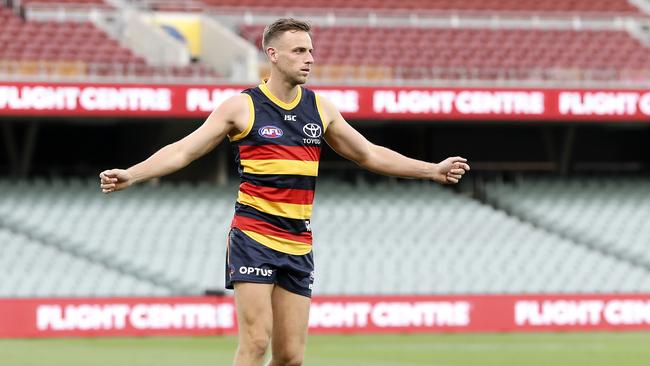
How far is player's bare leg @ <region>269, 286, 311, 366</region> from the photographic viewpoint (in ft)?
23.8

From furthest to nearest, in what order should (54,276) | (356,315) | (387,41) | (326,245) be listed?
(387,41), (326,245), (54,276), (356,315)

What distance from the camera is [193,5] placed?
2781 cm

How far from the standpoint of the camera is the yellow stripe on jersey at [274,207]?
7.23 metres

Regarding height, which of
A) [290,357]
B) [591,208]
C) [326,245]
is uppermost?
[591,208]

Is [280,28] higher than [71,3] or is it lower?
lower

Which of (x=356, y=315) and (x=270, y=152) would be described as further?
(x=356, y=315)

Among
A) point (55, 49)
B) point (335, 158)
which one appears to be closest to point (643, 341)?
point (335, 158)

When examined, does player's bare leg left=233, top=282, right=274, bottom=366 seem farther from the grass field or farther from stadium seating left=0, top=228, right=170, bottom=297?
stadium seating left=0, top=228, right=170, bottom=297

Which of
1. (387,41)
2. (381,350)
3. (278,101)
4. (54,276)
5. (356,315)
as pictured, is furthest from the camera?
(387,41)

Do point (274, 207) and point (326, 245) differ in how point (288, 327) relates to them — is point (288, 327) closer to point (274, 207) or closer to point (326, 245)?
point (274, 207)

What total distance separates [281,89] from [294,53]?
22 cm

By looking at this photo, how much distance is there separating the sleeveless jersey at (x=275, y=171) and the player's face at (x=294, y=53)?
0.20 m

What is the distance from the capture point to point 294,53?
23.7 feet

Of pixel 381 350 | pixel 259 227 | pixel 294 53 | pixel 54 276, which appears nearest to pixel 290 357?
pixel 259 227
